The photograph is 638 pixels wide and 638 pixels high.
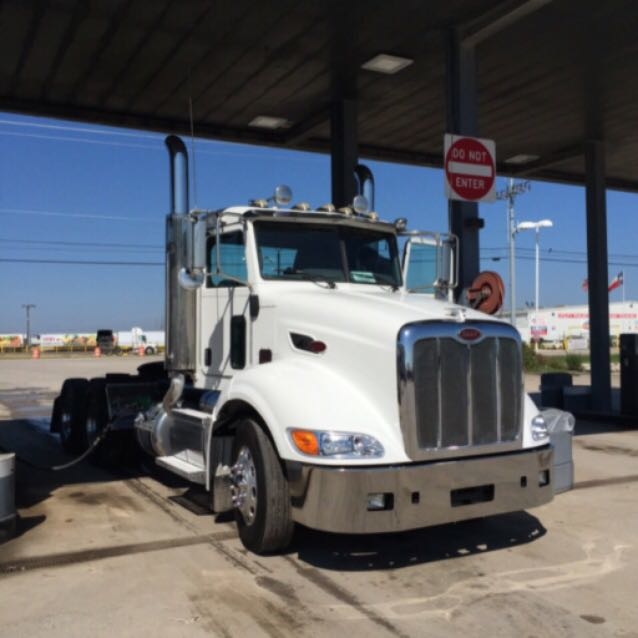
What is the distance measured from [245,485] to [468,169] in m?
4.96

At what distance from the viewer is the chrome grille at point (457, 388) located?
16.1 feet

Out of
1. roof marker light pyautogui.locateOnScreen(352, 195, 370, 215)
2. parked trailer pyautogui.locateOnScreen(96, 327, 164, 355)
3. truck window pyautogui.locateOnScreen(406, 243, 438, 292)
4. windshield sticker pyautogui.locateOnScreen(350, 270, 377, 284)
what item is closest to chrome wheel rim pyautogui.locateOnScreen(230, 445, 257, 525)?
windshield sticker pyautogui.locateOnScreen(350, 270, 377, 284)

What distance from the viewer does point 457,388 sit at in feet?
16.6

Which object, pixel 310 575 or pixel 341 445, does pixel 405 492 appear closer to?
pixel 341 445

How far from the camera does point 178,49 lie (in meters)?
9.95

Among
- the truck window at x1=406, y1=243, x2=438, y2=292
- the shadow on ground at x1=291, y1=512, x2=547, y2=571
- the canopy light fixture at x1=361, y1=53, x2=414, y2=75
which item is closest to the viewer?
the shadow on ground at x1=291, y1=512, x2=547, y2=571

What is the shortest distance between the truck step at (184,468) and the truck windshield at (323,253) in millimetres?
1745

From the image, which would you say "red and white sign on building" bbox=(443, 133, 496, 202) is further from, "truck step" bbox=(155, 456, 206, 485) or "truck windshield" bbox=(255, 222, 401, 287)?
"truck step" bbox=(155, 456, 206, 485)

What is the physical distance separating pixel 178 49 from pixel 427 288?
5336 mm

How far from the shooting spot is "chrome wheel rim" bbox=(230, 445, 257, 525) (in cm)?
539

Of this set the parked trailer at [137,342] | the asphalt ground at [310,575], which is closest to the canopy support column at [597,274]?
the asphalt ground at [310,575]

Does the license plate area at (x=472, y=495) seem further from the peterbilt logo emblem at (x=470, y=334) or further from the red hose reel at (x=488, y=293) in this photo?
the red hose reel at (x=488, y=293)

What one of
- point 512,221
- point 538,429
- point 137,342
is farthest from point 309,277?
point 137,342

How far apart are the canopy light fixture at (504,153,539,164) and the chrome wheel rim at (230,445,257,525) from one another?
1238 centimetres
